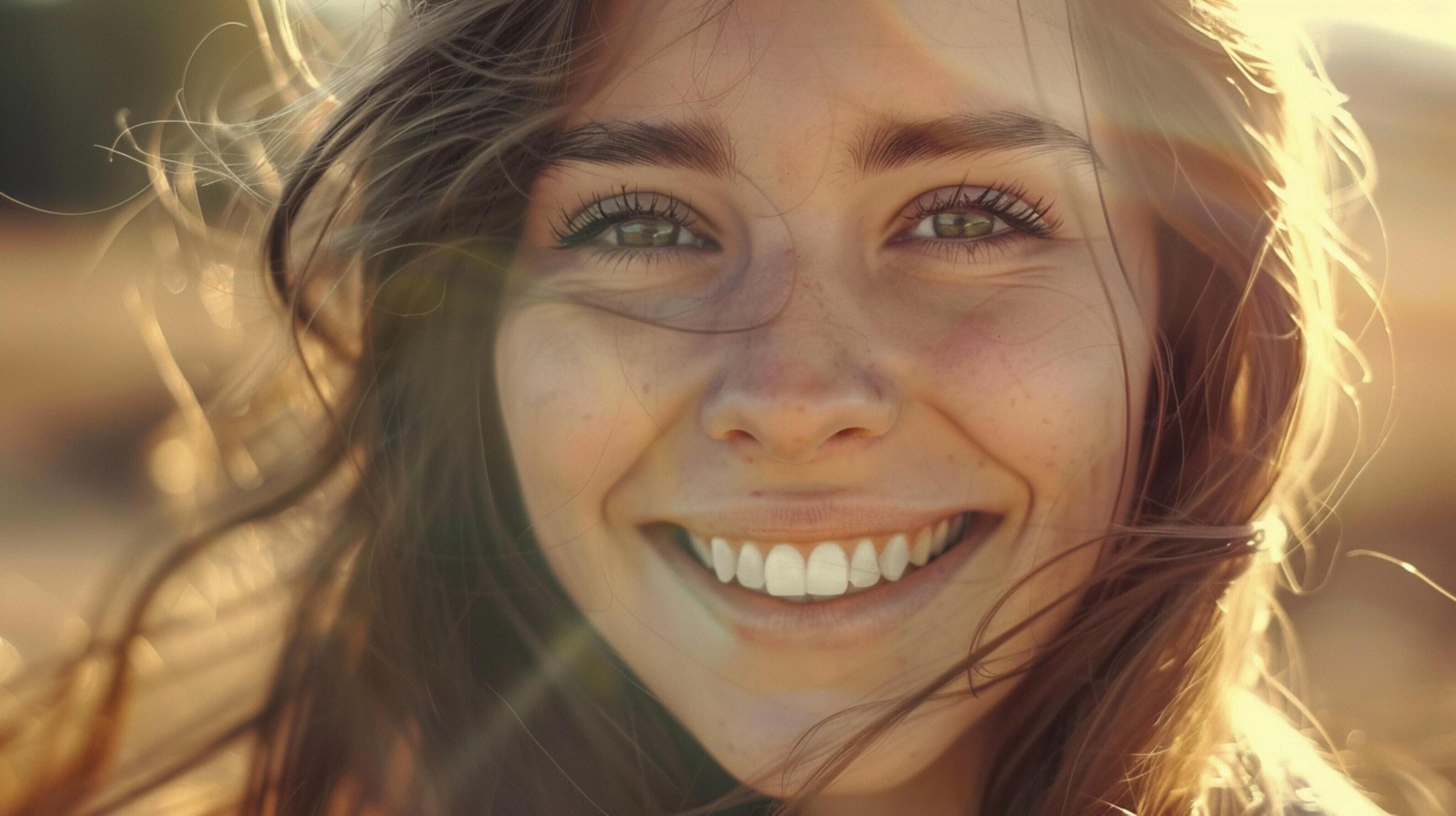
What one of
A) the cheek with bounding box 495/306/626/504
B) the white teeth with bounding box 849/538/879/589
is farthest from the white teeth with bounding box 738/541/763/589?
the cheek with bounding box 495/306/626/504

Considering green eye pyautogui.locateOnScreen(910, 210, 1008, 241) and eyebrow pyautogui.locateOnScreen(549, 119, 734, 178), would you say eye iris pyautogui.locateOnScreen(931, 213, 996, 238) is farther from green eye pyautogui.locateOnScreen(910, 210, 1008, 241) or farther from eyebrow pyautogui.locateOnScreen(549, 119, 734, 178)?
eyebrow pyautogui.locateOnScreen(549, 119, 734, 178)

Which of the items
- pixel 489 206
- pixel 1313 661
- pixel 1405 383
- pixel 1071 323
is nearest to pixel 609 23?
pixel 489 206

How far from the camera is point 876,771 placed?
1.59 m

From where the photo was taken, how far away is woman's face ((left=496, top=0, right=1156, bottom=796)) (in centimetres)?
147

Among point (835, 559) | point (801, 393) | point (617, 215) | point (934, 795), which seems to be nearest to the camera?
point (801, 393)

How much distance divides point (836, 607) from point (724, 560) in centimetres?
17

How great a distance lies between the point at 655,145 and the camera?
1.54 m

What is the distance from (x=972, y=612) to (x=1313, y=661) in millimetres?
3245

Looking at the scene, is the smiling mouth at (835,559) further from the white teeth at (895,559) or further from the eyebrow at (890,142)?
the eyebrow at (890,142)

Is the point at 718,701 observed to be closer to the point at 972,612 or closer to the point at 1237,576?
the point at 972,612

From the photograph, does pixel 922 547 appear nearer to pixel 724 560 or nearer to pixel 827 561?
pixel 827 561

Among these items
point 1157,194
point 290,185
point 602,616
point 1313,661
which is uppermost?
point 290,185

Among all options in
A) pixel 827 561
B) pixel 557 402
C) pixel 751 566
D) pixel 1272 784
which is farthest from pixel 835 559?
pixel 1272 784

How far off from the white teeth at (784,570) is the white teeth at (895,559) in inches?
4.3
